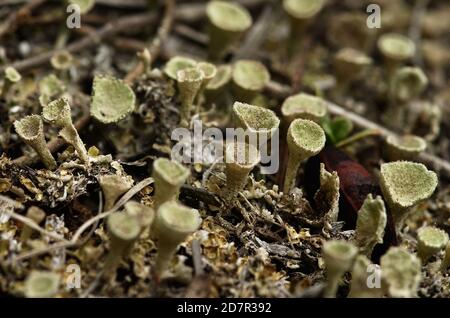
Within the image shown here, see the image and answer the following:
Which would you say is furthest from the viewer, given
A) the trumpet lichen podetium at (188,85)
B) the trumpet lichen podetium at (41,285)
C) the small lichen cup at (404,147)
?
the small lichen cup at (404,147)

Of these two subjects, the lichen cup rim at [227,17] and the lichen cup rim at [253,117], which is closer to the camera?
the lichen cup rim at [253,117]

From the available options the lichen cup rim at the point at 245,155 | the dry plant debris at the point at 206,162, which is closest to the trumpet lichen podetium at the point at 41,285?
the dry plant debris at the point at 206,162

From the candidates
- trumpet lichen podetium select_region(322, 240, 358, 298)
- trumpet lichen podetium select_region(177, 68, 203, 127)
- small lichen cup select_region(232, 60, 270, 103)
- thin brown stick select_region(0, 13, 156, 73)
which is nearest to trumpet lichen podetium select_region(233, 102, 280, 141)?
trumpet lichen podetium select_region(177, 68, 203, 127)

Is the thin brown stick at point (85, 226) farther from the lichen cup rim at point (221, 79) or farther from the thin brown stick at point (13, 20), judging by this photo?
→ the thin brown stick at point (13, 20)

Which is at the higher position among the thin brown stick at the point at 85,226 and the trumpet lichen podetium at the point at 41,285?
the thin brown stick at the point at 85,226

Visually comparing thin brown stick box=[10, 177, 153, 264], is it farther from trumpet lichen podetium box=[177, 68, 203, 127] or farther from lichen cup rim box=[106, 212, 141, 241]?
trumpet lichen podetium box=[177, 68, 203, 127]

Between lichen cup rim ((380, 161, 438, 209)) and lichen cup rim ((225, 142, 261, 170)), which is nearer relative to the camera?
lichen cup rim ((225, 142, 261, 170))
